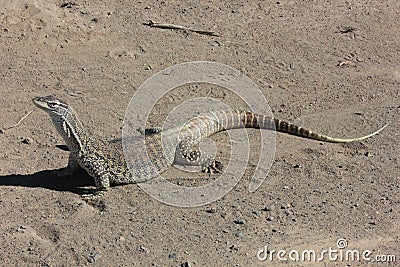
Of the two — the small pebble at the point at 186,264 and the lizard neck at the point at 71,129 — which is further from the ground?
the lizard neck at the point at 71,129

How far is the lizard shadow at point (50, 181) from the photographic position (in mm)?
8844

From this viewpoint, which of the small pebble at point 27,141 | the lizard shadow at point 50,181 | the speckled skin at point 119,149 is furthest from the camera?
the small pebble at point 27,141

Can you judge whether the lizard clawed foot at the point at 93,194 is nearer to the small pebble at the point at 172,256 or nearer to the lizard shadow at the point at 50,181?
the lizard shadow at the point at 50,181

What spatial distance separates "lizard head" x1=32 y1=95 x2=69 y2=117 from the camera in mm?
8258

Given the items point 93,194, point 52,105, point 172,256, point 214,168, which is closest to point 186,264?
point 172,256

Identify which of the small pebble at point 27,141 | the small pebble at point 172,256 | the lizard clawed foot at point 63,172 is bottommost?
the small pebble at point 172,256

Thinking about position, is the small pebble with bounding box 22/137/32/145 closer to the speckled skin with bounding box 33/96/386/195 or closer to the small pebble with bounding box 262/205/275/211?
the speckled skin with bounding box 33/96/386/195

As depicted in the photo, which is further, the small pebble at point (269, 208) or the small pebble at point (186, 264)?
the small pebble at point (269, 208)

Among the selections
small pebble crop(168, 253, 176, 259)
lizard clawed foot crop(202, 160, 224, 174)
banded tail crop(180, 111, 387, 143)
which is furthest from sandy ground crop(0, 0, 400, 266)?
lizard clawed foot crop(202, 160, 224, 174)

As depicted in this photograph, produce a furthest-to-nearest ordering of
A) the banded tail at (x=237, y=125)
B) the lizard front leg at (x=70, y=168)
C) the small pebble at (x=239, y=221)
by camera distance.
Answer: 1. the banded tail at (x=237, y=125)
2. the lizard front leg at (x=70, y=168)
3. the small pebble at (x=239, y=221)

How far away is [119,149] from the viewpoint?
29.7 ft

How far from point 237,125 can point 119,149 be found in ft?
7.78

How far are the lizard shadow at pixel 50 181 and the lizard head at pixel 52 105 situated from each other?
111 centimetres

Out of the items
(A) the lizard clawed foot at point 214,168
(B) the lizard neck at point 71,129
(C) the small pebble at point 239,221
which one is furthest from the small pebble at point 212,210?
(B) the lizard neck at point 71,129
